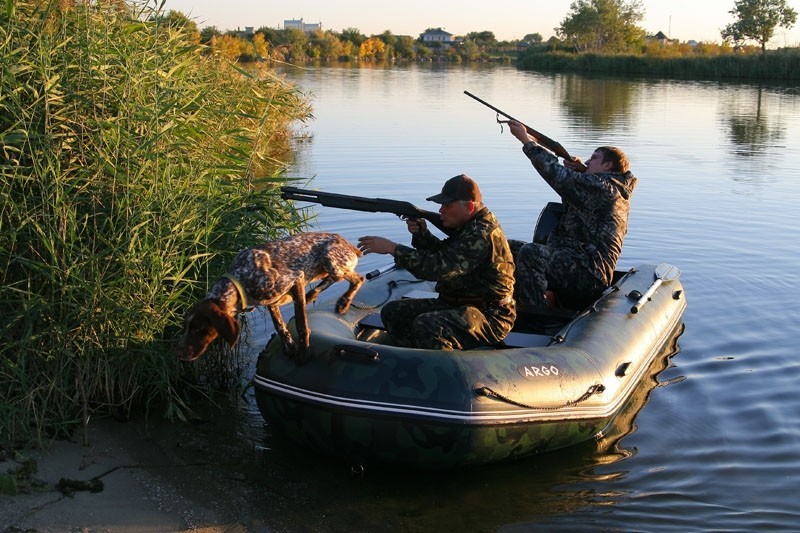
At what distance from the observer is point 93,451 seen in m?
5.25

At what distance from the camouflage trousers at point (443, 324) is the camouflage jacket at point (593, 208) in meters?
1.57

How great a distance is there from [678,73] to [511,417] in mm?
46033

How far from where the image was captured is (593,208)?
7.32 m

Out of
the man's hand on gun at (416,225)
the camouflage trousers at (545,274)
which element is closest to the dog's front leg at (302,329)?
the man's hand on gun at (416,225)

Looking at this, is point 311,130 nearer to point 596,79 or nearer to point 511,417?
point 511,417

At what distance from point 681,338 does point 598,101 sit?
23957 millimetres

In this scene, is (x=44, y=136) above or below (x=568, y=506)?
above

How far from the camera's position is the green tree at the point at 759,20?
64375 millimetres

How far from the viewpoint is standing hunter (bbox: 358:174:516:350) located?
18.2 feet

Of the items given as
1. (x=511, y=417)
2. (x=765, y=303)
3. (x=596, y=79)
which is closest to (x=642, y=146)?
(x=765, y=303)

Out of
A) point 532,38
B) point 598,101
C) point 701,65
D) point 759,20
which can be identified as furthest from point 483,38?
point 598,101

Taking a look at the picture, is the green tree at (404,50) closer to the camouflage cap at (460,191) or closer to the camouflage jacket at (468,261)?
the camouflage jacket at (468,261)

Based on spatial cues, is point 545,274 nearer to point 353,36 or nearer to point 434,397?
point 434,397

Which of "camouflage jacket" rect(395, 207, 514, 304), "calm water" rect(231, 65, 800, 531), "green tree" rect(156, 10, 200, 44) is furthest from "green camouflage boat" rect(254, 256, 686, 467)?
"green tree" rect(156, 10, 200, 44)
